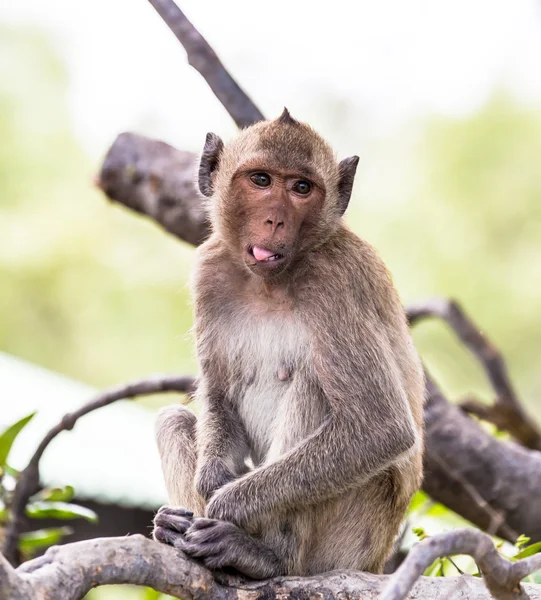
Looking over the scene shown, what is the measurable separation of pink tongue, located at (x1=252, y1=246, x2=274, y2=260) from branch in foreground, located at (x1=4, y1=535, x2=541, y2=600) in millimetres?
1354

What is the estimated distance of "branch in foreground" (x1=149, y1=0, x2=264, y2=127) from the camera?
5.84 meters

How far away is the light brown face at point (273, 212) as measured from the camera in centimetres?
439

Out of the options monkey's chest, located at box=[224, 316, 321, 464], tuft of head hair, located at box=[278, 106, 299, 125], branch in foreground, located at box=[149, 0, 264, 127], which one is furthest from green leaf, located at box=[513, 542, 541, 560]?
branch in foreground, located at box=[149, 0, 264, 127]

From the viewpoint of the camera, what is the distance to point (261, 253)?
439 cm

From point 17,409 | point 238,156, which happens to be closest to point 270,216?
point 238,156

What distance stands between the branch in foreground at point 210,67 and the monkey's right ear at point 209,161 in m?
1.08

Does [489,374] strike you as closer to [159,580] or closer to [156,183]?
[156,183]

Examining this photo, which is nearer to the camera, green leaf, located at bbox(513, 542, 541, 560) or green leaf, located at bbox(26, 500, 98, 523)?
green leaf, located at bbox(513, 542, 541, 560)

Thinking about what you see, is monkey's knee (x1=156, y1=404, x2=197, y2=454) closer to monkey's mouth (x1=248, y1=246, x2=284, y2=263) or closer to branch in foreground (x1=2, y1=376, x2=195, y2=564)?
branch in foreground (x1=2, y1=376, x2=195, y2=564)

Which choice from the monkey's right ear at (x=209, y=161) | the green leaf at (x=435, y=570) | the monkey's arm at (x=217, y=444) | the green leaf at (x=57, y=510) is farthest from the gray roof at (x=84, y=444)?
the green leaf at (x=435, y=570)

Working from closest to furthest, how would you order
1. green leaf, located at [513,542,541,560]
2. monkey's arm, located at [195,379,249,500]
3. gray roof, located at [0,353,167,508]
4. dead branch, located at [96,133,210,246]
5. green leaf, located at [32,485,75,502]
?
monkey's arm, located at [195,379,249,500], green leaf, located at [513,542,541,560], green leaf, located at [32,485,75,502], dead branch, located at [96,133,210,246], gray roof, located at [0,353,167,508]

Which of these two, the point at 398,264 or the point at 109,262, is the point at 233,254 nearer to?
the point at 398,264

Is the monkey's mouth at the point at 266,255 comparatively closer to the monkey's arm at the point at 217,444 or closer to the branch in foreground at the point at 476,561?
the monkey's arm at the point at 217,444

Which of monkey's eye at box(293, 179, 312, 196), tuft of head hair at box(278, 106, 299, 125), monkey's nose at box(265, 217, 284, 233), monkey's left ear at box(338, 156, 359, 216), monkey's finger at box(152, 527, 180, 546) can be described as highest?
tuft of head hair at box(278, 106, 299, 125)
